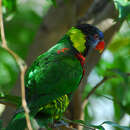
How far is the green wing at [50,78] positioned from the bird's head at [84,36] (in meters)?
0.16


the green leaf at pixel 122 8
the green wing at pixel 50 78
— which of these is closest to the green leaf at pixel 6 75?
the green wing at pixel 50 78

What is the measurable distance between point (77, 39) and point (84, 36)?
0.05 meters

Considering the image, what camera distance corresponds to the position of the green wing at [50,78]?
125cm

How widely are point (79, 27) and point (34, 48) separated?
61 centimetres

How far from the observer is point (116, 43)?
277 cm

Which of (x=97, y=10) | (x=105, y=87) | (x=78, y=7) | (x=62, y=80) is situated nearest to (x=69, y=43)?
(x=62, y=80)

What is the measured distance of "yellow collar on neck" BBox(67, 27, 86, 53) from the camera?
1525 mm

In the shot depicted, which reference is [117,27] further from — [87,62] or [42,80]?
[42,80]

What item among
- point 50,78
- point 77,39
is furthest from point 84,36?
point 50,78

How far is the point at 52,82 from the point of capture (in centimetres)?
128

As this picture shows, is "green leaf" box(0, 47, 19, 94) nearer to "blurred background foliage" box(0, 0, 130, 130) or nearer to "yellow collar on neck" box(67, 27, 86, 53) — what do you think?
"blurred background foliage" box(0, 0, 130, 130)

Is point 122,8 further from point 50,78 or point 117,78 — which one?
point 117,78

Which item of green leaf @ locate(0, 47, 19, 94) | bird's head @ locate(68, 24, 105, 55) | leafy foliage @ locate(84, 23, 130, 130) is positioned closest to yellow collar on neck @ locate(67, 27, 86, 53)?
bird's head @ locate(68, 24, 105, 55)

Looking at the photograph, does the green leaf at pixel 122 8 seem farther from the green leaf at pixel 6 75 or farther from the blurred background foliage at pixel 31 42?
the green leaf at pixel 6 75
